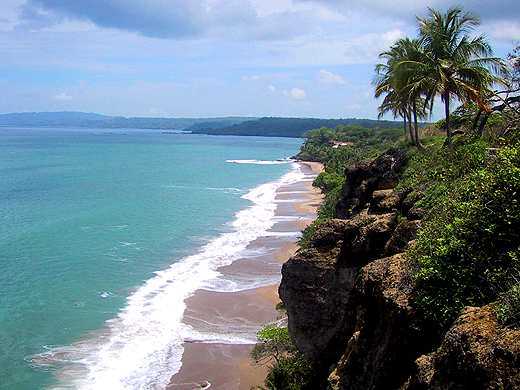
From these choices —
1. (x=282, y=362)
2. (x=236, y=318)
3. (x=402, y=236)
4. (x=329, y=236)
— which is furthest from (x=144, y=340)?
(x=402, y=236)

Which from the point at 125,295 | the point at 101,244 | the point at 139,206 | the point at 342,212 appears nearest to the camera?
the point at 342,212

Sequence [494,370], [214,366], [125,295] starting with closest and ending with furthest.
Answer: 1. [494,370]
2. [214,366]
3. [125,295]

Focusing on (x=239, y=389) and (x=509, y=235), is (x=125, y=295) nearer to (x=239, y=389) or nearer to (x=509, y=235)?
(x=239, y=389)

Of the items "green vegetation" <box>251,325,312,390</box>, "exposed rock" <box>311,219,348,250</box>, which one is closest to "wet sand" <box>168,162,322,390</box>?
"green vegetation" <box>251,325,312,390</box>

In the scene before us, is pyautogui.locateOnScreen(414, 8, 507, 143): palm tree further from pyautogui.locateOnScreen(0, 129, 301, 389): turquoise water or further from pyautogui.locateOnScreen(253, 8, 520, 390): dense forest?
pyautogui.locateOnScreen(0, 129, 301, 389): turquoise water

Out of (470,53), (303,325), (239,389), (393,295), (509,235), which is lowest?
(239,389)

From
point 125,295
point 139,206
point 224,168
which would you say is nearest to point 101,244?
point 125,295
